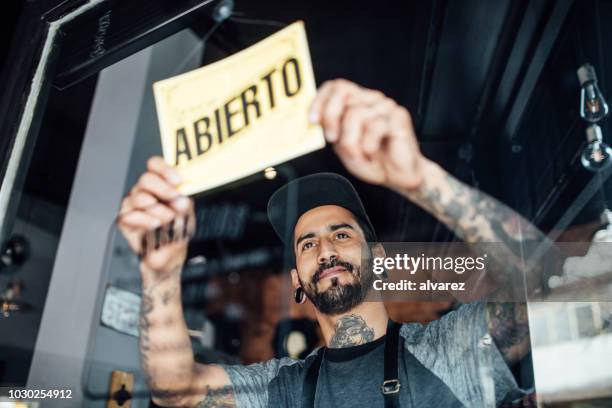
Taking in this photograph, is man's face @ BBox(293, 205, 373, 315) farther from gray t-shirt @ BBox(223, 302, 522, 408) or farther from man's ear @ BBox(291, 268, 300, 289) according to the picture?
gray t-shirt @ BBox(223, 302, 522, 408)

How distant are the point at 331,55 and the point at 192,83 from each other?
Answer: 37 cm

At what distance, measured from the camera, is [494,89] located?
4.80 ft

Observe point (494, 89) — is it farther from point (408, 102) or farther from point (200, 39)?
point (200, 39)

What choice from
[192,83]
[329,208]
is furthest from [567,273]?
[192,83]

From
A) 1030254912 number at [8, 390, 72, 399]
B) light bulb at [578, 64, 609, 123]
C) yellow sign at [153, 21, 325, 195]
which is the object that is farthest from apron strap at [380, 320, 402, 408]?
1030254912 number at [8, 390, 72, 399]

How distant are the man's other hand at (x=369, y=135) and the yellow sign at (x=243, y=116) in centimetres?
5

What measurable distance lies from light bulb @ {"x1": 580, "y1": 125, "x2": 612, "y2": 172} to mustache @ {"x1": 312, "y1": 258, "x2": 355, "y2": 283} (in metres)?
0.56

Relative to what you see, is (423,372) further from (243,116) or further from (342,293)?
(243,116)

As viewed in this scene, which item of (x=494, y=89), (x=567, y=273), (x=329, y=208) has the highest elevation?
(x=494, y=89)

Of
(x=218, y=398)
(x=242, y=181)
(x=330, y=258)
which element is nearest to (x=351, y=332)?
(x=330, y=258)

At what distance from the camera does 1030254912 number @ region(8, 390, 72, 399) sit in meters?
1.25

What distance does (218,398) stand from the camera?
1.17 meters

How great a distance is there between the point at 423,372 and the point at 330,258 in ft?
0.96

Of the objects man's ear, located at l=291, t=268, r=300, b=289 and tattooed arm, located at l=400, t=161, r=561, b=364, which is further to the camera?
man's ear, located at l=291, t=268, r=300, b=289
